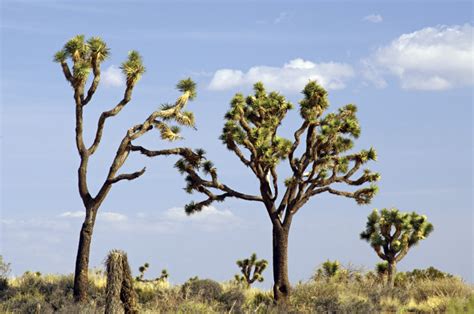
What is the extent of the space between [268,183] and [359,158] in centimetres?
383

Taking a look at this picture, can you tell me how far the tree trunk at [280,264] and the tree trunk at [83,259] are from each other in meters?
7.32

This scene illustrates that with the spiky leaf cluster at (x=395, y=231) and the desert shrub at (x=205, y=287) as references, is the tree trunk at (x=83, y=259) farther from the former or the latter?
the spiky leaf cluster at (x=395, y=231)

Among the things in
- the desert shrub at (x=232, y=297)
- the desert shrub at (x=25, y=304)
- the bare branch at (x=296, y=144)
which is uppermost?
the bare branch at (x=296, y=144)

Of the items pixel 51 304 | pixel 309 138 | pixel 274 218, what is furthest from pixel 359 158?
pixel 51 304

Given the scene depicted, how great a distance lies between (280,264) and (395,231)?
7.79 meters

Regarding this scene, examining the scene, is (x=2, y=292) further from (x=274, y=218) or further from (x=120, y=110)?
(x=274, y=218)

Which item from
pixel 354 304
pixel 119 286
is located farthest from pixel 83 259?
pixel 119 286

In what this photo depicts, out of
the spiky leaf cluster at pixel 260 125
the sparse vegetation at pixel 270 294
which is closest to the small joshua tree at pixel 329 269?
the sparse vegetation at pixel 270 294

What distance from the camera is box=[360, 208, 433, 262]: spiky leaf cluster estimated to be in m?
32.7

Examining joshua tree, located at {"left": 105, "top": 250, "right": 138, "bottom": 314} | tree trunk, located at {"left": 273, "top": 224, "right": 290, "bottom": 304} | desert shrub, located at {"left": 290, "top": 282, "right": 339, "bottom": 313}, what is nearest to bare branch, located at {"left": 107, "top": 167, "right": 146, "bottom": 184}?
tree trunk, located at {"left": 273, "top": 224, "right": 290, "bottom": 304}

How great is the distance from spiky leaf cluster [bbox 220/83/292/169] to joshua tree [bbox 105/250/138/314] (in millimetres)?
14080

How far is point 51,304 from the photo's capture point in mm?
25875

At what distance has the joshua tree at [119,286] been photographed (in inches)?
527

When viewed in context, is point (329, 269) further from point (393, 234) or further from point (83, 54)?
point (83, 54)
